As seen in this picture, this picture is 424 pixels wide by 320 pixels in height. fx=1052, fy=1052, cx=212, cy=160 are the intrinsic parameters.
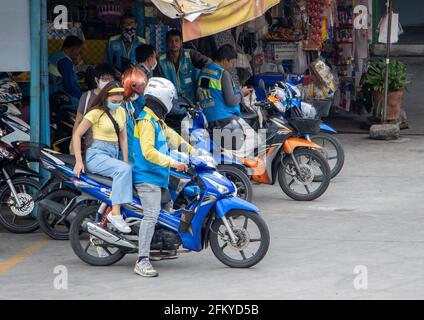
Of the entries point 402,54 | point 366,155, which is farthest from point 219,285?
point 402,54

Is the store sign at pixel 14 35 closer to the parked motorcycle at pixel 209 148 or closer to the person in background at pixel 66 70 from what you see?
the parked motorcycle at pixel 209 148

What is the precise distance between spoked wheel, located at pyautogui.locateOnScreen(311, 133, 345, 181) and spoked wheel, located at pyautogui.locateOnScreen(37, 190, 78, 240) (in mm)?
3753

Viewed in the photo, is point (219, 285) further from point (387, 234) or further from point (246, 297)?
point (387, 234)

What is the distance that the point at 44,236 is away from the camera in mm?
10000

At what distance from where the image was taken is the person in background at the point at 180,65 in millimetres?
11992

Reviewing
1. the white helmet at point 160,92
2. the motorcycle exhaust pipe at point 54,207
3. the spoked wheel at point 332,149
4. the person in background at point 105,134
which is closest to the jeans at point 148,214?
the person in background at point 105,134

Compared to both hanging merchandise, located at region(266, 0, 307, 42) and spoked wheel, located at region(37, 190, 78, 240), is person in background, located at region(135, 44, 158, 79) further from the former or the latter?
hanging merchandise, located at region(266, 0, 307, 42)

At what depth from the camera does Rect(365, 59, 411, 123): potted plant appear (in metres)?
15.8

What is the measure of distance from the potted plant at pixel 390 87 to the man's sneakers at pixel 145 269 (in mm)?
8183

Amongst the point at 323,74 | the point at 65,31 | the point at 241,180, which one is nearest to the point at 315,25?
the point at 323,74

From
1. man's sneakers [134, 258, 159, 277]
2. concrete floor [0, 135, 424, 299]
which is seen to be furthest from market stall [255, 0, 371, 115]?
man's sneakers [134, 258, 159, 277]

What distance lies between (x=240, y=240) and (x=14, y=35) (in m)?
3.17

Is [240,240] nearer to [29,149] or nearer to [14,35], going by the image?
[29,149]

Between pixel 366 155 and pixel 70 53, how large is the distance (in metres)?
4.50
